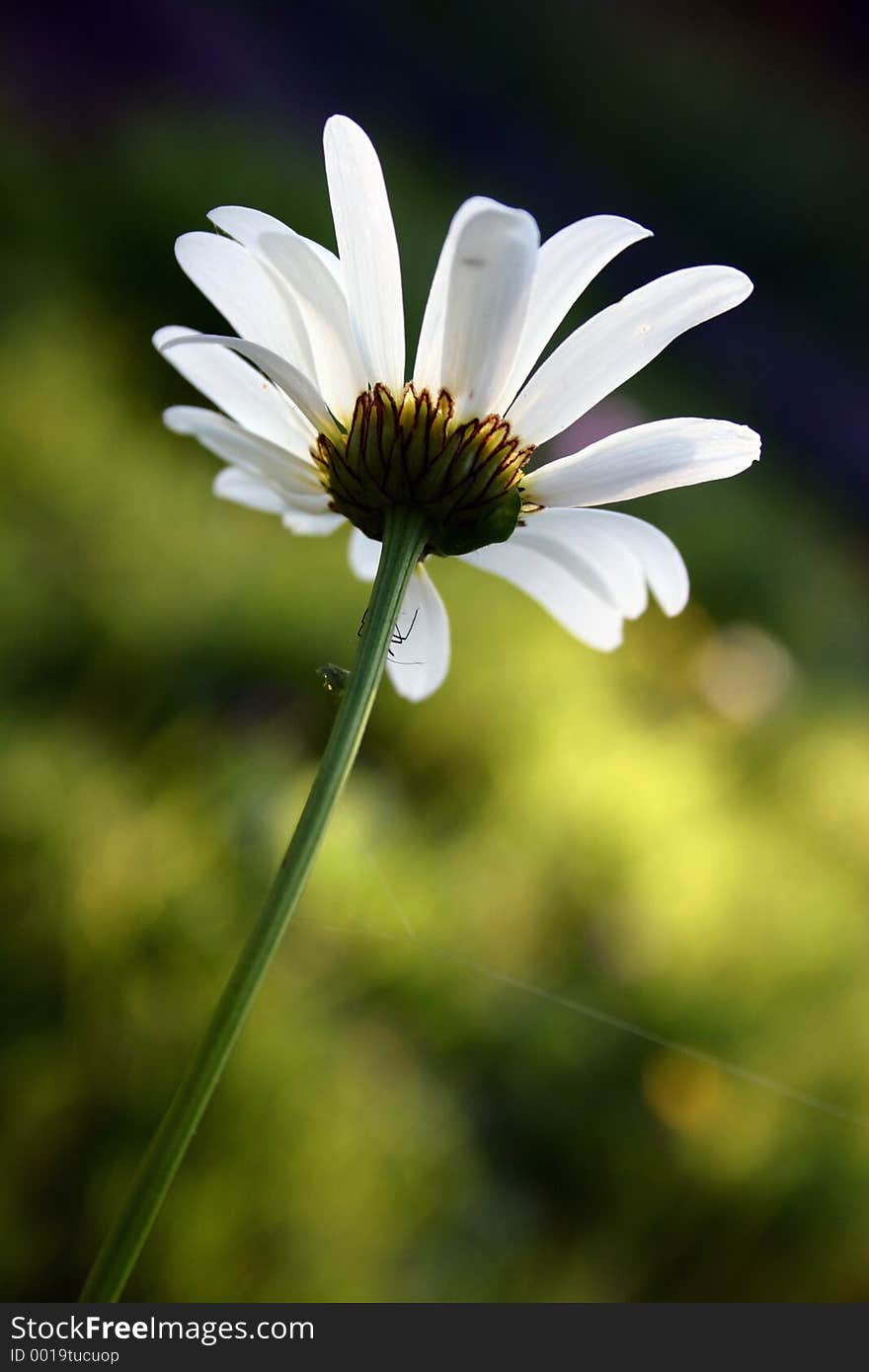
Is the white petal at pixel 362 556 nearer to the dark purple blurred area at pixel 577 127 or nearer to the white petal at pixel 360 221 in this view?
the white petal at pixel 360 221

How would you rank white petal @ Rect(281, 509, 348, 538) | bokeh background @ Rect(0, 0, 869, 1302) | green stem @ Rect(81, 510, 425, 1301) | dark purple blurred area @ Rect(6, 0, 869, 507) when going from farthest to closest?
1. dark purple blurred area @ Rect(6, 0, 869, 507)
2. bokeh background @ Rect(0, 0, 869, 1302)
3. white petal @ Rect(281, 509, 348, 538)
4. green stem @ Rect(81, 510, 425, 1301)

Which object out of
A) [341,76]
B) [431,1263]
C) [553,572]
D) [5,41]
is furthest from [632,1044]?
[341,76]

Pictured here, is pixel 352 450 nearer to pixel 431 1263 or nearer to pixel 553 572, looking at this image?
pixel 553 572

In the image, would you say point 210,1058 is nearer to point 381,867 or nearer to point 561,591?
point 561,591

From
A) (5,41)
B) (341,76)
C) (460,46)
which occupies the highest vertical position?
(460,46)

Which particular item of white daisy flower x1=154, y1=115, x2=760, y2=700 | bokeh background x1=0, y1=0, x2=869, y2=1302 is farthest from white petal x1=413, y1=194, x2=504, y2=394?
bokeh background x1=0, y1=0, x2=869, y2=1302

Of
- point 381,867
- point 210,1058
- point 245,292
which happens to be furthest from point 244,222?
point 381,867

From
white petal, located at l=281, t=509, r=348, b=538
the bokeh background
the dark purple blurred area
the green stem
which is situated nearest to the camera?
the green stem

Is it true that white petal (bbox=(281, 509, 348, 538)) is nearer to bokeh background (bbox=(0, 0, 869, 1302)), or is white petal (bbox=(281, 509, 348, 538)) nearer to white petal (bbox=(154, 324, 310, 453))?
white petal (bbox=(154, 324, 310, 453))

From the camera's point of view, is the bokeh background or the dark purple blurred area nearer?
the bokeh background
